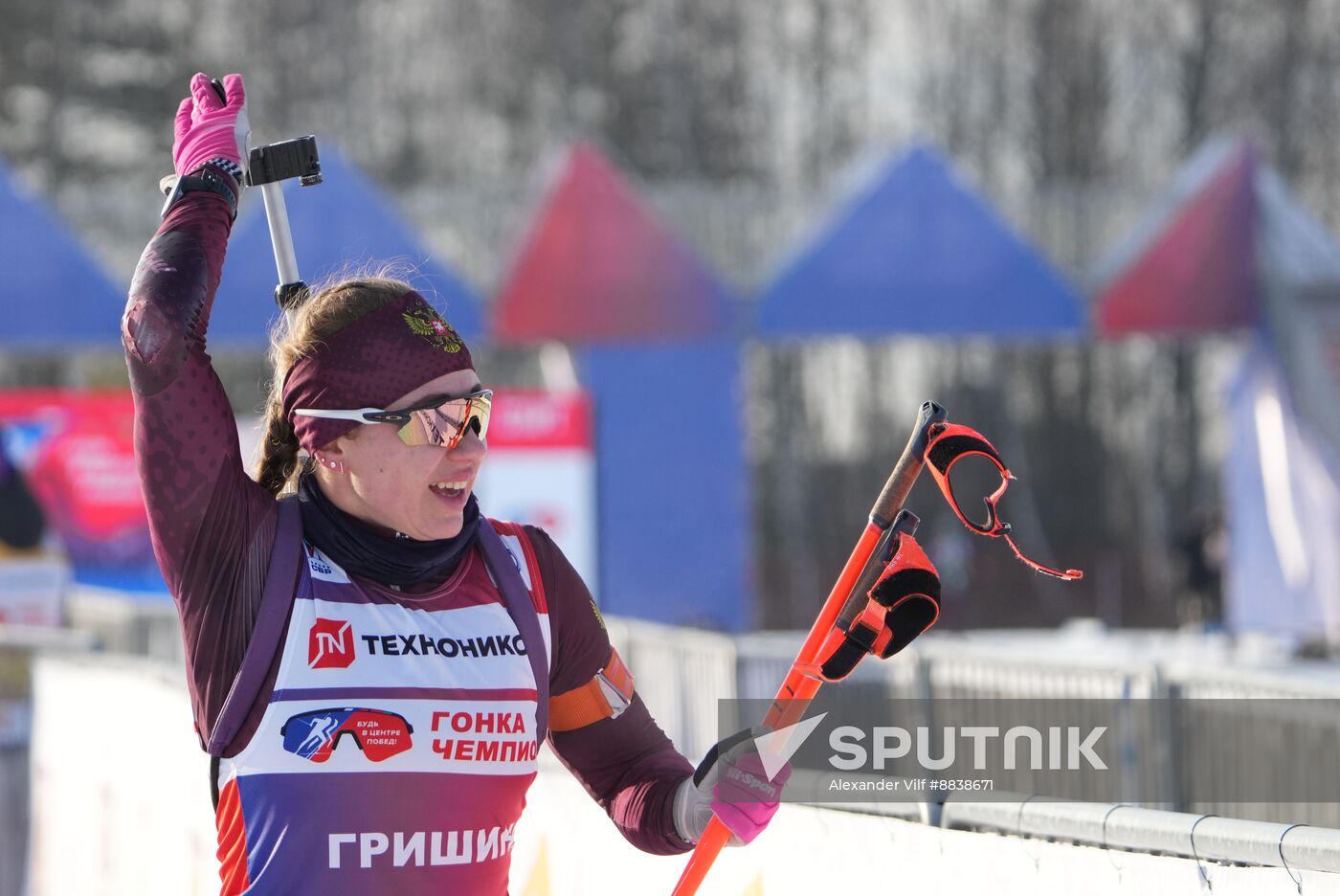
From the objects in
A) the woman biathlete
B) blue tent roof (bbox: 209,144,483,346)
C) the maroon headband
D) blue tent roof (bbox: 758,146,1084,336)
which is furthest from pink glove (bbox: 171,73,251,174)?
blue tent roof (bbox: 758,146,1084,336)

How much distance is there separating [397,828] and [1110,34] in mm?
34025

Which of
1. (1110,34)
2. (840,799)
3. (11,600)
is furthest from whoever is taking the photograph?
(1110,34)

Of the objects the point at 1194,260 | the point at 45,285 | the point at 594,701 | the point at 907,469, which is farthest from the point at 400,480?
the point at 1194,260

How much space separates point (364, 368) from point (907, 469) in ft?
2.57

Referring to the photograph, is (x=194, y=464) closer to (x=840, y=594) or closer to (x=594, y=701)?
(x=594, y=701)

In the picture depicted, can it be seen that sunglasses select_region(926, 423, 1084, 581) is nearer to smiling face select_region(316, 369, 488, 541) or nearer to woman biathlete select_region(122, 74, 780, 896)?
woman biathlete select_region(122, 74, 780, 896)

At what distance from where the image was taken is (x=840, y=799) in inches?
148

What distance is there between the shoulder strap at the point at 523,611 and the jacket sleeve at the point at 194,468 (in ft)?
1.08

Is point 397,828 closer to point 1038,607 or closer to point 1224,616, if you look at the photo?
point 1224,616

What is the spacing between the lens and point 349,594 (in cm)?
268

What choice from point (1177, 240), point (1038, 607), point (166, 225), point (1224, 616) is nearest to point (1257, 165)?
point (1177, 240)

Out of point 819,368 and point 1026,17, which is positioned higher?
point 1026,17

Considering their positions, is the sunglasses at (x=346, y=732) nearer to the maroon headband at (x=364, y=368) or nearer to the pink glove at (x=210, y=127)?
the maroon headband at (x=364, y=368)

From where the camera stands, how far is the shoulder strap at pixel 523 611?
2.79 m
